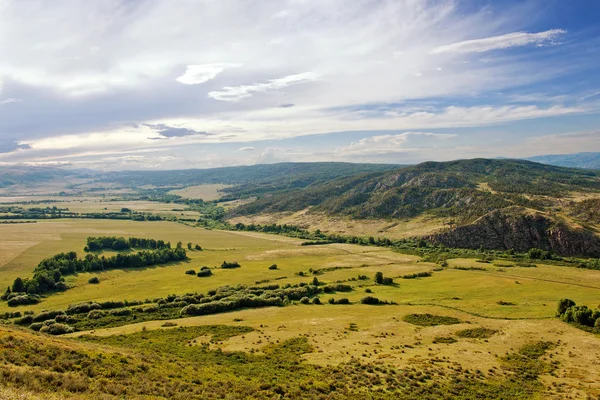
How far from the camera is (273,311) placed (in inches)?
3228

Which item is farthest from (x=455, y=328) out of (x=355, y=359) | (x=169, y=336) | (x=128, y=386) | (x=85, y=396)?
(x=85, y=396)

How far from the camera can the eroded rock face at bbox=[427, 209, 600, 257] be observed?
540ft

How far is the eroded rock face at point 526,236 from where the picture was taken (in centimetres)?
16462

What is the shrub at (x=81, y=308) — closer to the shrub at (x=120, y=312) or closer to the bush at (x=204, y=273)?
the shrub at (x=120, y=312)

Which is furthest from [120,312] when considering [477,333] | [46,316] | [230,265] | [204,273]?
[477,333]

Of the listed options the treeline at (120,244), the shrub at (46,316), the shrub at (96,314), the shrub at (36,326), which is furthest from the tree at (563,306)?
the treeline at (120,244)

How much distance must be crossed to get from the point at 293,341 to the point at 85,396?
36.5 m

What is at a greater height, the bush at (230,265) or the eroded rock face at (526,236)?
the eroded rock face at (526,236)

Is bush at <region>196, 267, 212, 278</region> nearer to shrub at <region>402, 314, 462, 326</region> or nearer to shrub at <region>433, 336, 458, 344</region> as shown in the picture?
shrub at <region>402, 314, 462, 326</region>

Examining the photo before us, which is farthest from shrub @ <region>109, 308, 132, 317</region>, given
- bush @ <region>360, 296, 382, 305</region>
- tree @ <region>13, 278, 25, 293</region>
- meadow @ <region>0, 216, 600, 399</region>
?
bush @ <region>360, 296, 382, 305</region>

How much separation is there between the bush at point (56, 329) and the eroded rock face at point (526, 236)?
598ft

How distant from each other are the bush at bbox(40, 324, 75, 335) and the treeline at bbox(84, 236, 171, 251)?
381 feet

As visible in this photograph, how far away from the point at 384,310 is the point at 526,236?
141658 millimetres

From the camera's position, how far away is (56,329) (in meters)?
65.1
